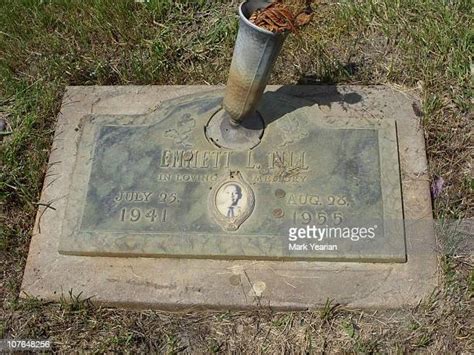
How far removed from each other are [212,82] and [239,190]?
2.61ft

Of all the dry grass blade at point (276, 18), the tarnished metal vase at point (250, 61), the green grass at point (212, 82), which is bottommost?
the green grass at point (212, 82)

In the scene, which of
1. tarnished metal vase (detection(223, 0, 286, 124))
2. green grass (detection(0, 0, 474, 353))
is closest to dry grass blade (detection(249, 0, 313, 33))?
tarnished metal vase (detection(223, 0, 286, 124))

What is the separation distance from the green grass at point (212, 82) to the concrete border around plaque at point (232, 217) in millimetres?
87

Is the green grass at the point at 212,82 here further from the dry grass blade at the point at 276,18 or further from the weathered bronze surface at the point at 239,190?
the dry grass blade at the point at 276,18

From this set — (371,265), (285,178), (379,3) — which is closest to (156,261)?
(285,178)

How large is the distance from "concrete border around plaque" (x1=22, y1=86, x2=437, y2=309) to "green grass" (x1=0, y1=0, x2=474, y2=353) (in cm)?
9

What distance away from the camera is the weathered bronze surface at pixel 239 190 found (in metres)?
2.37

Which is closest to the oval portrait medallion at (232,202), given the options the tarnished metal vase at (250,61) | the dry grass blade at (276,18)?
the tarnished metal vase at (250,61)

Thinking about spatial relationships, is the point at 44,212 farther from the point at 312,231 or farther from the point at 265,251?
the point at 312,231

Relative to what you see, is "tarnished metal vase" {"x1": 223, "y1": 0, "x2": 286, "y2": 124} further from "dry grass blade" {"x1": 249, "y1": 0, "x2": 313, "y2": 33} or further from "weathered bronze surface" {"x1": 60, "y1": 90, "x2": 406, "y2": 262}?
"weathered bronze surface" {"x1": 60, "y1": 90, "x2": 406, "y2": 262}

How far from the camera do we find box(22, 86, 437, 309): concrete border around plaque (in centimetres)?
235

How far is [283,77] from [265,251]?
3.39 ft

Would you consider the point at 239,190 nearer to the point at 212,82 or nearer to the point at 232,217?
the point at 232,217

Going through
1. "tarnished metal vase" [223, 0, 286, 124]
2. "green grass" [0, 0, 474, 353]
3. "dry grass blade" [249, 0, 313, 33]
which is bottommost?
"green grass" [0, 0, 474, 353]
